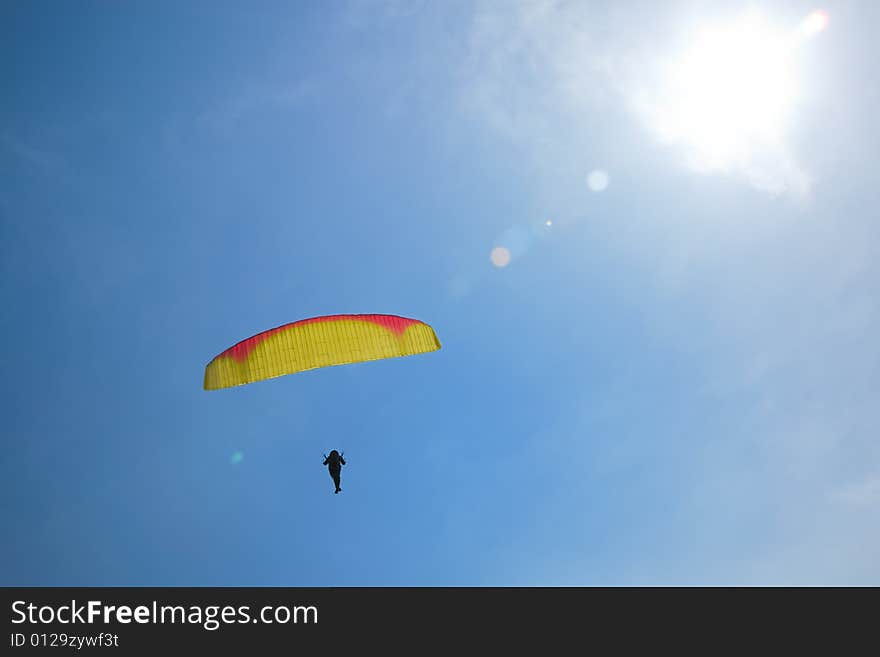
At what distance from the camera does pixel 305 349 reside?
1912 centimetres

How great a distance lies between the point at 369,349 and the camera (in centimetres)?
1966

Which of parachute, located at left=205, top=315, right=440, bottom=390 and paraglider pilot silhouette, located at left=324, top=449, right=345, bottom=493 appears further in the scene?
paraglider pilot silhouette, located at left=324, top=449, right=345, bottom=493

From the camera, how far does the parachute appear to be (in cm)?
1883

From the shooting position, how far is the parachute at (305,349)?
18.8 metres

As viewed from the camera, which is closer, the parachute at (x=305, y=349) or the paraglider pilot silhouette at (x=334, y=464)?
the parachute at (x=305, y=349)

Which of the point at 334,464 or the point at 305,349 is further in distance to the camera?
the point at 334,464
